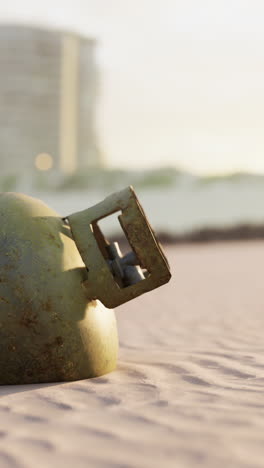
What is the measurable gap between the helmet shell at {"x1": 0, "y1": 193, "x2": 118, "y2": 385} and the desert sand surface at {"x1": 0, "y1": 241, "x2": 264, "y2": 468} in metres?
0.11

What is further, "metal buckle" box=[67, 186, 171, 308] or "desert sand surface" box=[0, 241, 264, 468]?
"metal buckle" box=[67, 186, 171, 308]

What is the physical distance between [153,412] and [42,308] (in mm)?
858

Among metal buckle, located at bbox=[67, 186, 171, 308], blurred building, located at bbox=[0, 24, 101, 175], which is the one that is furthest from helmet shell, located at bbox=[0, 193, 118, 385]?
blurred building, located at bbox=[0, 24, 101, 175]

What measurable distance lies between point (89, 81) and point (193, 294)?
30.6 metres

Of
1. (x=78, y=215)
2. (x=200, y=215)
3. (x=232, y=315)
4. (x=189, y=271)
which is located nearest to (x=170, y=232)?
(x=200, y=215)

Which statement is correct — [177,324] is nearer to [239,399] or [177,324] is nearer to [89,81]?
[239,399]

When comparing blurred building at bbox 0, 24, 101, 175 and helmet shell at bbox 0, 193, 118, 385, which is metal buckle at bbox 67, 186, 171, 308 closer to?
helmet shell at bbox 0, 193, 118, 385

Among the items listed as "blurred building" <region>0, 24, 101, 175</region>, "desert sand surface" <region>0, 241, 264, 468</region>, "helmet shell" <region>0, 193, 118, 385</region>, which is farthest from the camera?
"blurred building" <region>0, 24, 101, 175</region>

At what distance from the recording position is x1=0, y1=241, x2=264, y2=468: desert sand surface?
90.3 inches

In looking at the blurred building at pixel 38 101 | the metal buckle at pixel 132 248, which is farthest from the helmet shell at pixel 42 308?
the blurred building at pixel 38 101

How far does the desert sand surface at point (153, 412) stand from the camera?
2293mm

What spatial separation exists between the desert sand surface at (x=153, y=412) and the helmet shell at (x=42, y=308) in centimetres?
11

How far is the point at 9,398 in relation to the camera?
10.3 ft

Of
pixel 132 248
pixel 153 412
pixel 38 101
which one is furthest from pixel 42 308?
pixel 38 101
